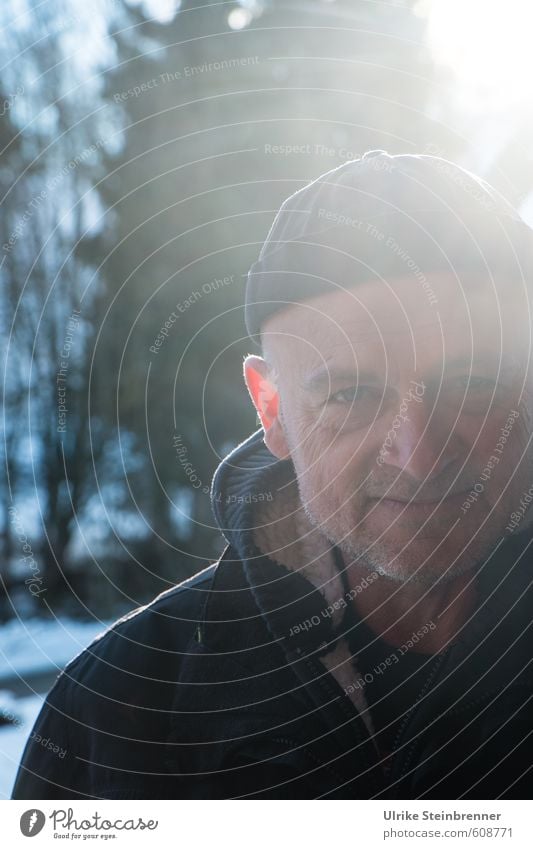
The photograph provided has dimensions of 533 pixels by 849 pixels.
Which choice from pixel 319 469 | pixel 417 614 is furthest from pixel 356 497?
pixel 417 614

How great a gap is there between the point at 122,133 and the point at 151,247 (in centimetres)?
25

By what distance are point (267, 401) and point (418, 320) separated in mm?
215

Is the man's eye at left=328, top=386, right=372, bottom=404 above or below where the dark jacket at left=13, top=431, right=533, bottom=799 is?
above

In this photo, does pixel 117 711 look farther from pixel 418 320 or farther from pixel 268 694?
pixel 418 320

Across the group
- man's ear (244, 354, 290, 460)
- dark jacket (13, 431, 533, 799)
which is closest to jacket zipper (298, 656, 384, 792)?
dark jacket (13, 431, 533, 799)

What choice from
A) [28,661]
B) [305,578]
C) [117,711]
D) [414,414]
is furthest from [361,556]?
[28,661]

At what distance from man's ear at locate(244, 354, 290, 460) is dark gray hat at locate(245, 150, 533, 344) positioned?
11 cm

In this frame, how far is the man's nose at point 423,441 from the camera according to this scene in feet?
2.85

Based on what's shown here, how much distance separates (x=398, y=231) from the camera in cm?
86

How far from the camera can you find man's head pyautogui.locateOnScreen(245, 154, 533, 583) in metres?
0.86

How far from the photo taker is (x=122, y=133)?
165 centimetres

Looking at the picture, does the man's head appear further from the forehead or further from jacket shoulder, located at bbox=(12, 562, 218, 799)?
jacket shoulder, located at bbox=(12, 562, 218, 799)

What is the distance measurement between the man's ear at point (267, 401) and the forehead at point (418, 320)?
0.32 ft

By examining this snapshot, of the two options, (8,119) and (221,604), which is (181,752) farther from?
(8,119)
